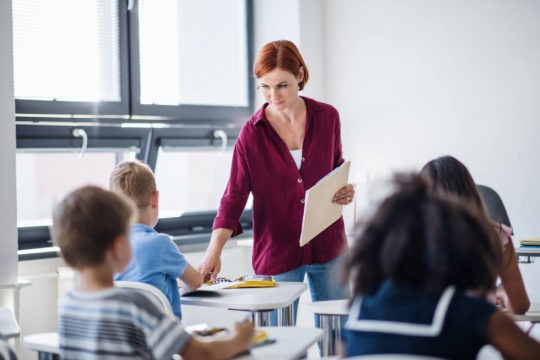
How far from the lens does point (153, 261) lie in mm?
2549

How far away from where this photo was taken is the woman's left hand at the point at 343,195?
122 inches

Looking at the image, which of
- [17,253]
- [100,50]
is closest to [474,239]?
[17,253]

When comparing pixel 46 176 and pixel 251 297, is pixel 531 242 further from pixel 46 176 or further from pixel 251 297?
pixel 46 176

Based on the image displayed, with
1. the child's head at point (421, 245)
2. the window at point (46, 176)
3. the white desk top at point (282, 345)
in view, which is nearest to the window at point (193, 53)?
the window at point (46, 176)

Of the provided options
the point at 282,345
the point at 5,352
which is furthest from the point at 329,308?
the point at 5,352

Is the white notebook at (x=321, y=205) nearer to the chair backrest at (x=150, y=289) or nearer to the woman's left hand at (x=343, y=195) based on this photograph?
the woman's left hand at (x=343, y=195)

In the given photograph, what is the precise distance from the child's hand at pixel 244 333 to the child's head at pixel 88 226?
0.32 meters

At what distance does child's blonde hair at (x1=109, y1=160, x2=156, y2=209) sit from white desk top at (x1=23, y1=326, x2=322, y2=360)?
57 centimetres

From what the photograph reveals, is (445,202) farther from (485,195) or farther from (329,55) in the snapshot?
(329,55)

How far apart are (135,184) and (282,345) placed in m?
0.93

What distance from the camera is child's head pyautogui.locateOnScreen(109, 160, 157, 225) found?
266 centimetres

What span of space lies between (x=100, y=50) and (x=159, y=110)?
527 millimetres

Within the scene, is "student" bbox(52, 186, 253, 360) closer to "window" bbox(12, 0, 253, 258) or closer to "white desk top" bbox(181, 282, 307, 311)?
"white desk top" bbox(181, 282, 307, 311)

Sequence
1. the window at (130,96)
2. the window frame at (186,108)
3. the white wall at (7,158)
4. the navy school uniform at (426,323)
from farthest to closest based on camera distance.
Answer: the window frame at (186,108)
the window at (130,96)
the white wall at (7,158)
the navy school uniform at (426,323)
